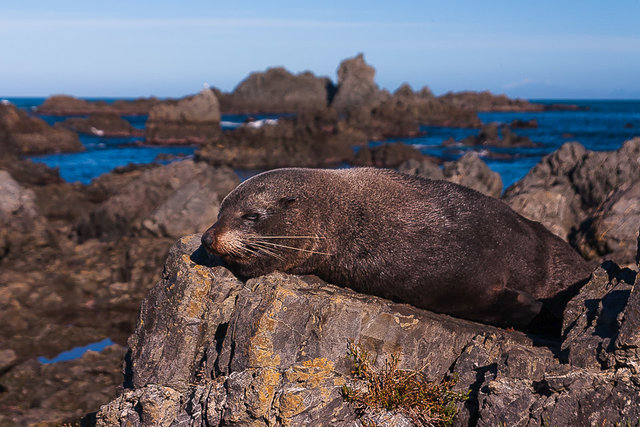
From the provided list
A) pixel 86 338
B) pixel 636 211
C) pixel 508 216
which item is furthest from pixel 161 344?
pixel 636 211

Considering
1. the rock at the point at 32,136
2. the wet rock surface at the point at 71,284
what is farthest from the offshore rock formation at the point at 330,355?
the rock at the point at 32,136

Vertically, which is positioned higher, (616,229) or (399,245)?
(399,245)

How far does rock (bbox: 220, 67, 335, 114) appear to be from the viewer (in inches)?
5472

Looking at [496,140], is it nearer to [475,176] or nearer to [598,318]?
[475,176]

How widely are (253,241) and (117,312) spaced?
845 centimetres

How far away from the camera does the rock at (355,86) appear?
128m

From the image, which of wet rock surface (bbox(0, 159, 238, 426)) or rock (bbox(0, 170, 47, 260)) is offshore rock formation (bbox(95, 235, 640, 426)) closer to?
wet rock surface (bbox(0, 159, 238, 426))

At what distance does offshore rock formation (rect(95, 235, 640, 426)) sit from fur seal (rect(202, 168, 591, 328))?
0.22 meters

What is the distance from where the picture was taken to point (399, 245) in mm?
7129

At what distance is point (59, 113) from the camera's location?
142 meters

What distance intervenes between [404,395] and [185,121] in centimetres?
7569

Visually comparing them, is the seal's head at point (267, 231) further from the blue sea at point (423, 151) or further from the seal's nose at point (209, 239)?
the blue sea at point (423, 151)

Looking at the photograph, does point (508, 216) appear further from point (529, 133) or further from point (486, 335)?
point (529, 133)

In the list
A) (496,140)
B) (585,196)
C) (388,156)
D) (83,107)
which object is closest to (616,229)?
(585,196)
